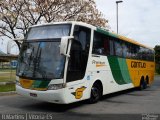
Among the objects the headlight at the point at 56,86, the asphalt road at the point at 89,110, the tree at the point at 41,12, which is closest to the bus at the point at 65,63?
the headlight at the point at 56,86

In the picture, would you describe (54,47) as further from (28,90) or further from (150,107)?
(150,107)

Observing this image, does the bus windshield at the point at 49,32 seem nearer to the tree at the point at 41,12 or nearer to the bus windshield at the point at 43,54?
the bus windshield at the point at 43,54

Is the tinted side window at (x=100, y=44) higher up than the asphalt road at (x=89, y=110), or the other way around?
the tinted side window at (x=100, y=44)

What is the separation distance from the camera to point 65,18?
2709 centimetres

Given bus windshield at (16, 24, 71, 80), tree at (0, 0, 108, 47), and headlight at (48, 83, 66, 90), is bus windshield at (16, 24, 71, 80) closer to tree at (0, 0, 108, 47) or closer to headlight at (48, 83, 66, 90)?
headlight at (48, 83, 66, 90)

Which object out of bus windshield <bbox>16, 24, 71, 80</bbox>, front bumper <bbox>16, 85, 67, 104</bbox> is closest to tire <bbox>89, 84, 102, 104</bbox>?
front bumper <bbox>16, 85, 67, 104</bbox>

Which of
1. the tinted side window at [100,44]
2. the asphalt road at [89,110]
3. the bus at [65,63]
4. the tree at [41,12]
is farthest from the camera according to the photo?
the tree at [41,12]

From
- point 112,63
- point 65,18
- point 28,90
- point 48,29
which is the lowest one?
point 28,90

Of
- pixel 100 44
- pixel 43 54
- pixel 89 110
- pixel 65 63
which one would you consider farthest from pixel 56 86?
pixel 100 44

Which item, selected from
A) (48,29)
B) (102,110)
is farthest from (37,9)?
(102,110)

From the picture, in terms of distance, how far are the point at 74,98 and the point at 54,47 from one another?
201 cm

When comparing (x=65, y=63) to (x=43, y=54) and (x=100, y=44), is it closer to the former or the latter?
(x=43, y=54)

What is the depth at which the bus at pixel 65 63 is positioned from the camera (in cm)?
1104

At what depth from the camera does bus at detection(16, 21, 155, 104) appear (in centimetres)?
1104
